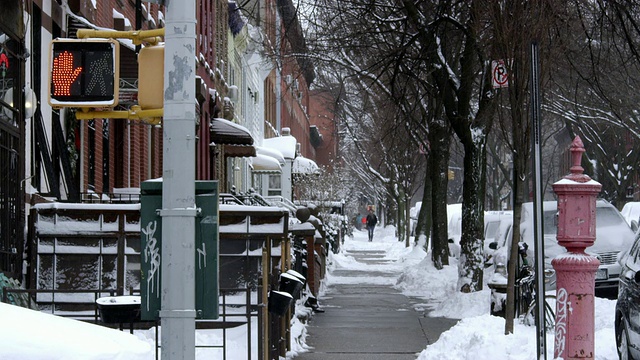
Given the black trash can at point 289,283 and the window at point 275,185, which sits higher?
the window at point 275,185

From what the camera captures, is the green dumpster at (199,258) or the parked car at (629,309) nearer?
the green dumpster at (199,258)

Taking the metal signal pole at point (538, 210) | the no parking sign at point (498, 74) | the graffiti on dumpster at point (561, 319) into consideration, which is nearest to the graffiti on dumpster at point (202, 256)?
the metal signal pole at point (538, 210)

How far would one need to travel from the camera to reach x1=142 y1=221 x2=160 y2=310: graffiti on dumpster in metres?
6.07

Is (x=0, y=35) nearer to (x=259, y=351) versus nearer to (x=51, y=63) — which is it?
(x=259, y=351)

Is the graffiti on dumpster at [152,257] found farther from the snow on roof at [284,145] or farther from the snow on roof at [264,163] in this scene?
the snow on roof at [284,145]

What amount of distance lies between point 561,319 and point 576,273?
1.35 ft

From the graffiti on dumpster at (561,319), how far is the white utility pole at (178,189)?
3.90m

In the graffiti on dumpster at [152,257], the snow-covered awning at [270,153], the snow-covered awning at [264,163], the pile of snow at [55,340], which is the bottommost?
the pile of snow at [55,340]

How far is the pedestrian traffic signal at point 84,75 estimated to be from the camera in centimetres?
652

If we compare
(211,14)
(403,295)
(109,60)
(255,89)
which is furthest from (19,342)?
(255,89)

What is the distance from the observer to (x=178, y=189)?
236 inches

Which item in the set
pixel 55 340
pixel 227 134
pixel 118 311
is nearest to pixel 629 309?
pixel 118 311

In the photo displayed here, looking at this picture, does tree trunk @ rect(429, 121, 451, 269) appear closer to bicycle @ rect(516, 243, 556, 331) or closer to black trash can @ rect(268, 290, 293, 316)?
bicycle @ rect(516, 243, 556, 331)

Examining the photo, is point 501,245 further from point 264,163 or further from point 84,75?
point 264,163
